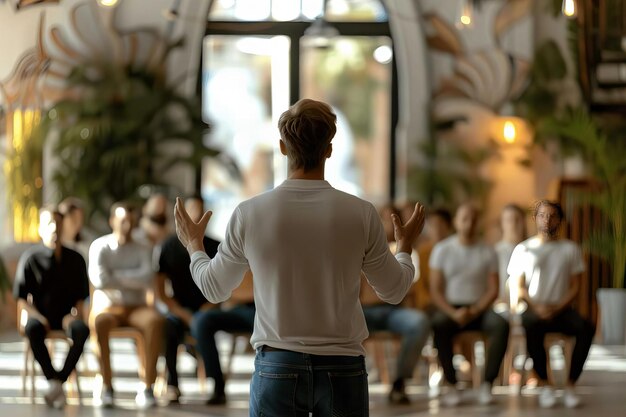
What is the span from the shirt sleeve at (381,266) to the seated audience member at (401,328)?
4150 millimetres

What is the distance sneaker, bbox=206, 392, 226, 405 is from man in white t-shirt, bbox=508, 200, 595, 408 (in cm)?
179

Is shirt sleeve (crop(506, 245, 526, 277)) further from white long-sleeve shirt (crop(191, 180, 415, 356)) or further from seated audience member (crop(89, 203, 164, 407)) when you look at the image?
white long-sleeve shirt (crop(191, 180, 415, 356))

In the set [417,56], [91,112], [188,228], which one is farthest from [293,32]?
[188,228]

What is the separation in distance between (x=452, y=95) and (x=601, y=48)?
204 cm

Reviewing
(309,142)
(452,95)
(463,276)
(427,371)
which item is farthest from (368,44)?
(309,142)

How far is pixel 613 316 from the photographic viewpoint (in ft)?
35.1

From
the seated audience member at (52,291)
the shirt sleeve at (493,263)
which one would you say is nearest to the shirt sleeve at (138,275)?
the seated audience member at (52,291)

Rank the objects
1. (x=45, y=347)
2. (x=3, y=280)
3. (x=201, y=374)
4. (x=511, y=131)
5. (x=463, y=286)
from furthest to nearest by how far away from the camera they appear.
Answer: (x=511, y=131)
(x=3, y=280)
(x=201, y=374)
(x=463, y=286)
(x=45, y=347)

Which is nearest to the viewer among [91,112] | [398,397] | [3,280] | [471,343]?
[398,397]

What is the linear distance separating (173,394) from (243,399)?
417 millimetres

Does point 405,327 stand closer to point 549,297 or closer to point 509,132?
point 549,297

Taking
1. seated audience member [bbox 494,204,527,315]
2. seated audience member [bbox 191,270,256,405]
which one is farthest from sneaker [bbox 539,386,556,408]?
seated audience member [bbox 191,270,256,405]

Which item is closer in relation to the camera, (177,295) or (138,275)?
(138,275)

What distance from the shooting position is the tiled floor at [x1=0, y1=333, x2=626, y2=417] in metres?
6.39
